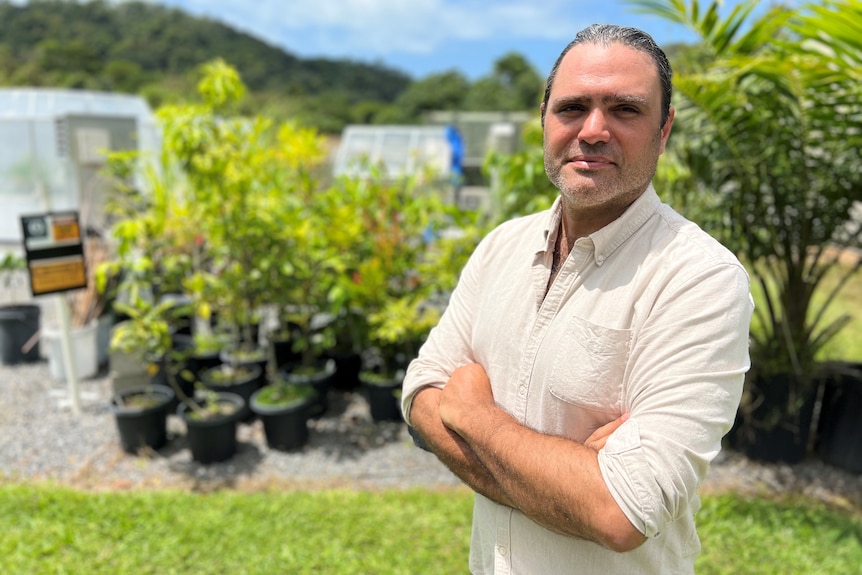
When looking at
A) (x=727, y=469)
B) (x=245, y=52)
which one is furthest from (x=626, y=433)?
(x=245, y=52)

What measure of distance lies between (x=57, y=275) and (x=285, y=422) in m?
1.92

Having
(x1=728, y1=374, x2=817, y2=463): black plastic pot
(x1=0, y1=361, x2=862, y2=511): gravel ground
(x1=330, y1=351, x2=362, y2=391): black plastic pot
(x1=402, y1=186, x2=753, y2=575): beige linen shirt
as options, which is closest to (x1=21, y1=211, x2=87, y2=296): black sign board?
(x1=0, y1=361, x2=862, y2=511): gravel ground

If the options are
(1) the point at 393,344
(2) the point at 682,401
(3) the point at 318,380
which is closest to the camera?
(2) the point at 682,401

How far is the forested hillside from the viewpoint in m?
41.5

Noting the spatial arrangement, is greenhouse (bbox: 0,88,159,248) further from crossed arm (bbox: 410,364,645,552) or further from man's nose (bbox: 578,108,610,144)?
man's nose (bbox: 578,108,610,144)

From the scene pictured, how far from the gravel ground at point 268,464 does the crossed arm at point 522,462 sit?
245cm

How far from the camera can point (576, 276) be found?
1.18 m

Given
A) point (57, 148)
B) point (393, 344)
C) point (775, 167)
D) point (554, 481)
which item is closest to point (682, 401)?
point (554, 481)

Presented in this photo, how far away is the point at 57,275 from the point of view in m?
4.12

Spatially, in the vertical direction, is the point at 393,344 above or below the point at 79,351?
above

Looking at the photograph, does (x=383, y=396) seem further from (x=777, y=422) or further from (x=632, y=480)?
(x=632, y=480)

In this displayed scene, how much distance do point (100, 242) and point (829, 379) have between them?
603cm

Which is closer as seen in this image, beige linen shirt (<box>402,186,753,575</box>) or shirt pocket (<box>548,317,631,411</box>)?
beige linen shirt (<box>402,186,753,575</box>)

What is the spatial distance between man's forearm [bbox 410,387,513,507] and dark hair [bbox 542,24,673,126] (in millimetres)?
771
